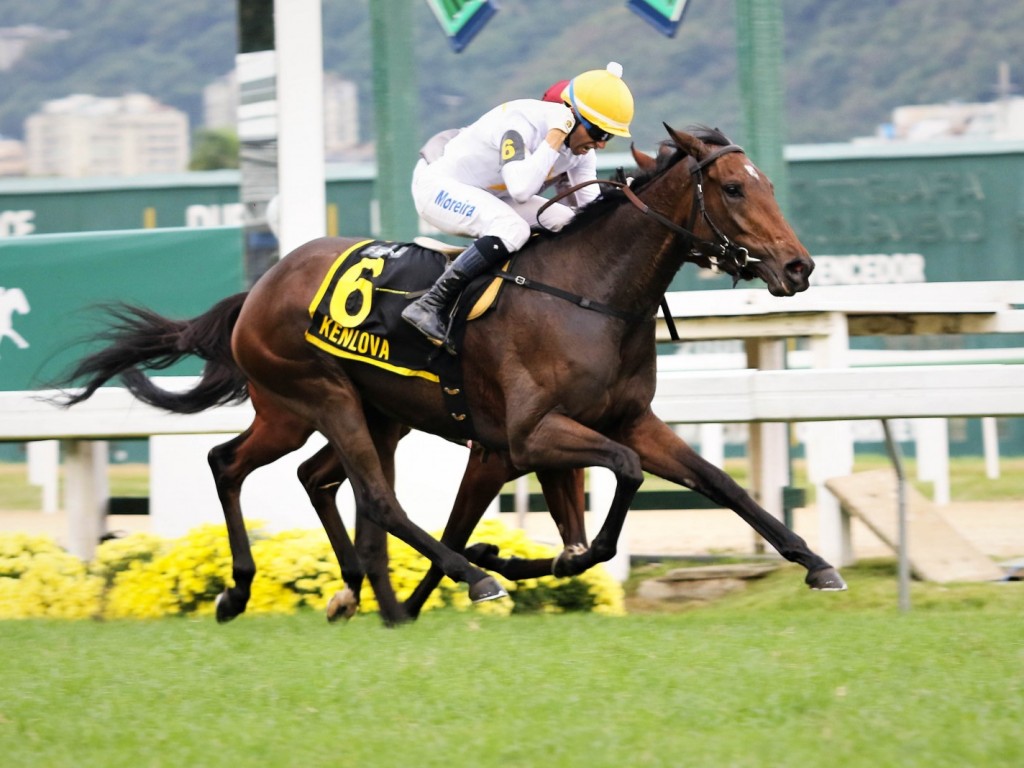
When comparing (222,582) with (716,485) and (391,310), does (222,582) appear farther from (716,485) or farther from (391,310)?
(716,485)

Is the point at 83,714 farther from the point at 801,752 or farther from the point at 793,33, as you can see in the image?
the point at 793,33

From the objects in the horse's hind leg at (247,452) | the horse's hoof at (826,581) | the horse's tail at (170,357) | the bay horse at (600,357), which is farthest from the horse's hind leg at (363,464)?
the horse's hoof at (826,581)

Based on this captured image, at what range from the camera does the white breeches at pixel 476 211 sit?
5.58 meters

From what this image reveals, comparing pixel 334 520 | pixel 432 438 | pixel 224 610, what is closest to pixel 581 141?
pixel 334 520

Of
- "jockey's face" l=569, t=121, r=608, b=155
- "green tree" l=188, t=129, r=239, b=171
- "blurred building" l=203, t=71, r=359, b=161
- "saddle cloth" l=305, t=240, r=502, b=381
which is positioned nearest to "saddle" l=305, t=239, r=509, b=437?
"saddle cloth" l=305, t=240, r=502, b=381

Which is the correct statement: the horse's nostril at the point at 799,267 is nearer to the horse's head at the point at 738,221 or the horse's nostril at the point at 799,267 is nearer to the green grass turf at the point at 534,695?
the horse's head at the point at 738,221

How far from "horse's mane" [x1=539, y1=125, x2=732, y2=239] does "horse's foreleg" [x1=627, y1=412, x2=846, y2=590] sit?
0.74 metres

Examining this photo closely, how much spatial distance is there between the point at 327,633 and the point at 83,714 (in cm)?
136

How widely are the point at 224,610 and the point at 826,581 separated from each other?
2.44 meters

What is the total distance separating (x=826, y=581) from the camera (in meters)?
5.12

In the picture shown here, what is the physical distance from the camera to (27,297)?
867 centimetres

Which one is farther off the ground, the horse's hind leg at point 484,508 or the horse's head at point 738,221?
the horse's head at point 738,221

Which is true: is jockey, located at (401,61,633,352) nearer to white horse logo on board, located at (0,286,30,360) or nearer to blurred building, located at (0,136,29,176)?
white horse logo on board, located at (0,286,30,360)

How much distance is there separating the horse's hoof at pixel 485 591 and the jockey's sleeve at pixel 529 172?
1.34m
